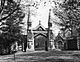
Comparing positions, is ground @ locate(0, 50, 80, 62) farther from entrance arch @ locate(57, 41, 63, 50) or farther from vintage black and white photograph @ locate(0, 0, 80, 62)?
entrance arch @ locate(57, 41, 63, 50)

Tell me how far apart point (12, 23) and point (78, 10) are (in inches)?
622

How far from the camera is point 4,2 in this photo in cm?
1453

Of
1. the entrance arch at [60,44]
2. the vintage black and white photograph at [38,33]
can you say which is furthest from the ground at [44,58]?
the entrance arch at [60,44]

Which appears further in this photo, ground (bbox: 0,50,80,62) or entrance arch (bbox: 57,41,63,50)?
entrance arch (bbox: 57,41,63,50)

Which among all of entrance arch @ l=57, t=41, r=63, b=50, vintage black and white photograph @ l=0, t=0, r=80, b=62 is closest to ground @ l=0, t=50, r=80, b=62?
vintage black and white photograph @ l=0, t=0, r=80, b=62

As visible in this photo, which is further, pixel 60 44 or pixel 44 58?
pixel 60 44

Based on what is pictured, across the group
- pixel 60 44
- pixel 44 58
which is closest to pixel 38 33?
pixel 60 44

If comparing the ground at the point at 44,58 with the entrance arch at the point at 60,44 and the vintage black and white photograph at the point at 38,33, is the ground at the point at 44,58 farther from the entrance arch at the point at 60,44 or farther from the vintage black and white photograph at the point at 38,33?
the entrance arch at the point at 60,44

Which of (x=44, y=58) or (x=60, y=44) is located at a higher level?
(x=60, y=44)

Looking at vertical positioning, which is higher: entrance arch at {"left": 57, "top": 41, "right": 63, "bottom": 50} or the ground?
entrance arch at {"left": 57, "top": 41, "right": 63, "bottom": 50}

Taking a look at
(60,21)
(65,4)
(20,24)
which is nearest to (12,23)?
(20,24)

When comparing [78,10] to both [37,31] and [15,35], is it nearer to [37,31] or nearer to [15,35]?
[15,35]

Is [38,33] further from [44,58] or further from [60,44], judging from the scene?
[44,58]

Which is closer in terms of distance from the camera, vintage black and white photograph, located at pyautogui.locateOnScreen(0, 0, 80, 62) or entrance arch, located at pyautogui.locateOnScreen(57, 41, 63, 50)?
vintage black and white photograph, located at pyautogui.locateOnScreen(0, 0, 80, 62)
